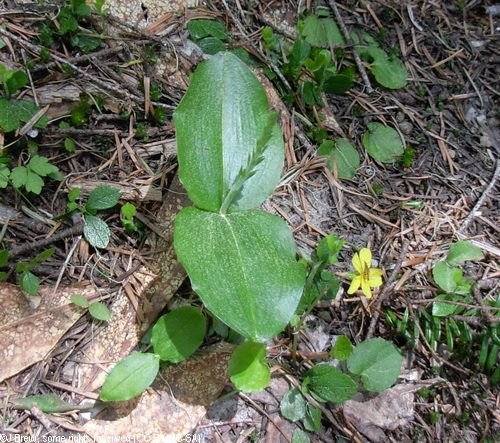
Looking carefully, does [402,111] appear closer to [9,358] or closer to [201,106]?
[201,106]

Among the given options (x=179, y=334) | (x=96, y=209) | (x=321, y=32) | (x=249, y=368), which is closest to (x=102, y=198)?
(x=96, y=209)

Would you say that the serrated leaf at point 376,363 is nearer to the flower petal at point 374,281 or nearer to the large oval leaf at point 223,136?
the flower petal at point 374,281

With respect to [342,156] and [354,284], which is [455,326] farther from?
[342,156]

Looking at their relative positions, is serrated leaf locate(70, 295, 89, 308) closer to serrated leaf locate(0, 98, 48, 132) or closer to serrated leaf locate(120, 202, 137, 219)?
serrated leaf locate(120, 202, 137, 219)

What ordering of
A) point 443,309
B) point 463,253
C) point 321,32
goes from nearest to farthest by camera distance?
point 443,309, point 463,253, point 321,32

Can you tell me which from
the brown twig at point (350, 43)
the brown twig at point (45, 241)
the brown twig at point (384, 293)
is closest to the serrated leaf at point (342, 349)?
the brown twig at point (384, 293)

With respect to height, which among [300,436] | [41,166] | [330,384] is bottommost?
[300,436]

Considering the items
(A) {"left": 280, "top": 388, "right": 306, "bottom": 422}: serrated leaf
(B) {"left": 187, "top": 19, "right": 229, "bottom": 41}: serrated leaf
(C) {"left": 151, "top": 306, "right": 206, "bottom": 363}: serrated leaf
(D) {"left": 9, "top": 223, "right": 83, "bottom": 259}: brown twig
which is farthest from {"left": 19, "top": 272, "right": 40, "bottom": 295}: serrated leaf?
(B) {"left": 187, "top": 19, "right": 229, "bottom": 41}: serrated leaf
